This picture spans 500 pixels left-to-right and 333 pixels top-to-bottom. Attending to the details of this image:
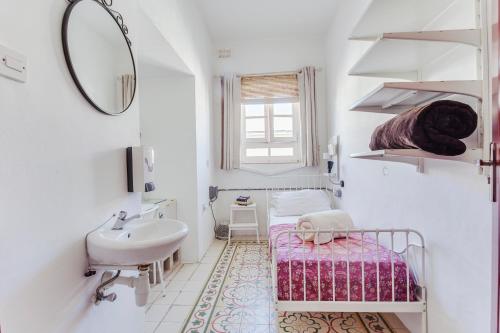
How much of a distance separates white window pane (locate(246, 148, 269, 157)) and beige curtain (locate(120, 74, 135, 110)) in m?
2.46

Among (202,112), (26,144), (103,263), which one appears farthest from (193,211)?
(26,144)

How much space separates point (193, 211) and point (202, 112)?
125 centimetres

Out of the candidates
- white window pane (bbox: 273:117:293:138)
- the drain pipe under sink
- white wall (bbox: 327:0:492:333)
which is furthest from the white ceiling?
the drain pipe under sink

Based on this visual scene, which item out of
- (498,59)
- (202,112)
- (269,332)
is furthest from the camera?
(202,112)

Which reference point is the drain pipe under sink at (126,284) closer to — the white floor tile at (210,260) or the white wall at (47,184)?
the white wall at (47,184)

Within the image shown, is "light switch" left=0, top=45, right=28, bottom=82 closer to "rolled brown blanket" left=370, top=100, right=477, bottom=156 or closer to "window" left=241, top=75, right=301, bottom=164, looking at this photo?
"rolled brown blanket" left=370, top=100, right=477, bottom=156

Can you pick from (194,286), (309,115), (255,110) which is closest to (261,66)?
(255,110)

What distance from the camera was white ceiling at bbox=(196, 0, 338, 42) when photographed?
2.95 meters

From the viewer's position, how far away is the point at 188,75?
2.81 meters

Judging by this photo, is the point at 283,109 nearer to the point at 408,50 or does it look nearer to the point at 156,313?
the point at 408,50

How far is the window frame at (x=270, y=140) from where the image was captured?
375 centimetres

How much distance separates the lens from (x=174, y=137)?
2.90 m

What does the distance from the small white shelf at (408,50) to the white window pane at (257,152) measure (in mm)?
2415

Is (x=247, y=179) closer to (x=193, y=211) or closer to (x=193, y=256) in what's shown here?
(x=193, y=211)
